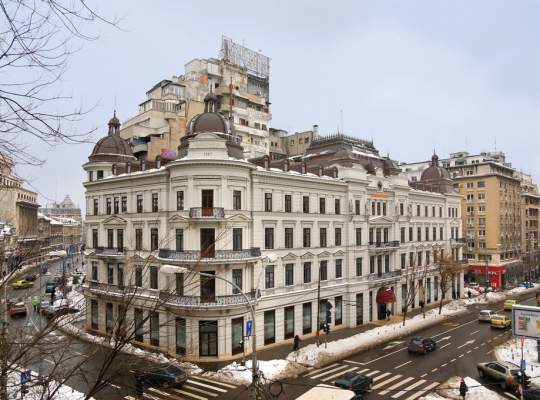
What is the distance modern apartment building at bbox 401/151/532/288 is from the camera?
252 feet

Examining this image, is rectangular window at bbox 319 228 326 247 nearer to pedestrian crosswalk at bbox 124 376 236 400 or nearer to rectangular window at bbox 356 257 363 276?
rectangular window at bbox 356 257 363 276

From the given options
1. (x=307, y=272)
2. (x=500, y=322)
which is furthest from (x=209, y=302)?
(x=500, y=322)

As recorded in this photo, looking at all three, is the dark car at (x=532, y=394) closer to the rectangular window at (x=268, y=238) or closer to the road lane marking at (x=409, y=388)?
the road lane marking at (x=409, y=388)

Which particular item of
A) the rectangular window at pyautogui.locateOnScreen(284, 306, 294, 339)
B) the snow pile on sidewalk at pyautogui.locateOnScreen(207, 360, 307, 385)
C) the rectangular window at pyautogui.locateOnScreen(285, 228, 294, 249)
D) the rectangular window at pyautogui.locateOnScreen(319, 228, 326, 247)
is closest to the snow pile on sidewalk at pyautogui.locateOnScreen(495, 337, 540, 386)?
the snow pile on sidewalk at pyautogui.locateOnScreen(207, 360, 307, 385)

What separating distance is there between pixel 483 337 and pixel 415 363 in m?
12.4

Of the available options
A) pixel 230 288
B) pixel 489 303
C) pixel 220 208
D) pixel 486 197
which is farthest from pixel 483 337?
pixel 486 197

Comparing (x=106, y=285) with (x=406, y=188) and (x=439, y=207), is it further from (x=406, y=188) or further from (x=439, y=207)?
(x=439, y=207)

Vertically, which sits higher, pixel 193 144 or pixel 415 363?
pixel 193 144

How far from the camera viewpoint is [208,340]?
32.3 meters

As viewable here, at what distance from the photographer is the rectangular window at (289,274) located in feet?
124

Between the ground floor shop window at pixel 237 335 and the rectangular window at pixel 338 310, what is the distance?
12.7 metres

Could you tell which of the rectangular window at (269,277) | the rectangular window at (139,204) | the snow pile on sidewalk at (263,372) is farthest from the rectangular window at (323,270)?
the rectangular window at (139,204)

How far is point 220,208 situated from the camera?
3244 cm

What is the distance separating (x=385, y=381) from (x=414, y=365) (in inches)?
192
